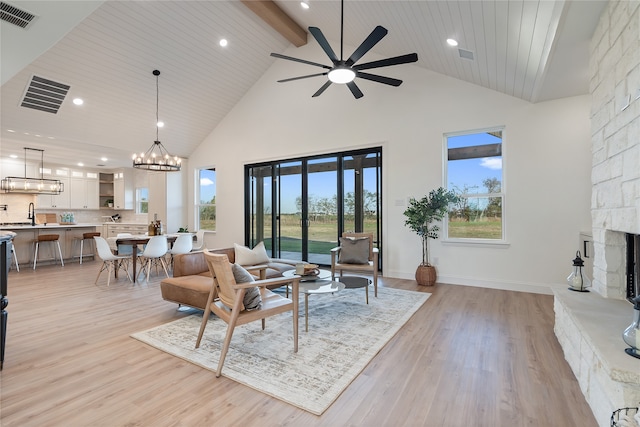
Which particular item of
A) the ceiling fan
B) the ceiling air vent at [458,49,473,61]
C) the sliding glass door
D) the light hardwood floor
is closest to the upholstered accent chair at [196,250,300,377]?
the light hardwood floor

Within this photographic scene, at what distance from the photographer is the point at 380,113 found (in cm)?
582

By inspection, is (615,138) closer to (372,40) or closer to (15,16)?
(372,40)

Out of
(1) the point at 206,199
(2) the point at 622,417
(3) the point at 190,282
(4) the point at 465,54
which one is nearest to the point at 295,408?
(2) the point at 622,417

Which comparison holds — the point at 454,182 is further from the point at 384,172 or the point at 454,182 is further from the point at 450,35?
the point at 450,35

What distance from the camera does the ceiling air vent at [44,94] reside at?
5.21m

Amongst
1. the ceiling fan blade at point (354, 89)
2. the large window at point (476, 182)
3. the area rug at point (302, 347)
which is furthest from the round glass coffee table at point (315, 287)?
the large window at point (476, 182)

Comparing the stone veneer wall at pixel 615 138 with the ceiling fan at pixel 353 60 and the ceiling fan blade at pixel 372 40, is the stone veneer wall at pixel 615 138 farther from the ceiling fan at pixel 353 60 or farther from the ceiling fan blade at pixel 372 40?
the ceiling fan blade at pixel 372 40

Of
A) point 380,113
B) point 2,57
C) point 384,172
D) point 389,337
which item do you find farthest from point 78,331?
point 380,113

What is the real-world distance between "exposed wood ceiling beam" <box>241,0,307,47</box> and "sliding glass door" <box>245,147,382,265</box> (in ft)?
7.78

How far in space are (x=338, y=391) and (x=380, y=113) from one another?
16.1 feet

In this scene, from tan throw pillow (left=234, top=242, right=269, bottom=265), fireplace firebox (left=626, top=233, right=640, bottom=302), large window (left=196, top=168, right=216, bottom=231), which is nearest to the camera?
fireplace firebox (left=626, top=233, right=640, bottom=302)

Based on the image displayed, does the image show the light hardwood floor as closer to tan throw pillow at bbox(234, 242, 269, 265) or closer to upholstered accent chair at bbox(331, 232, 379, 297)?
tan throw pillow at bbox(234, 242, 269, 265)

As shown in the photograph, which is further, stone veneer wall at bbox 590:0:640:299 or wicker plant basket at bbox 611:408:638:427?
stone veneer wall at bbox 590:0:640:299

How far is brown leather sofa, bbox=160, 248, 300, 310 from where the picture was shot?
339cm
